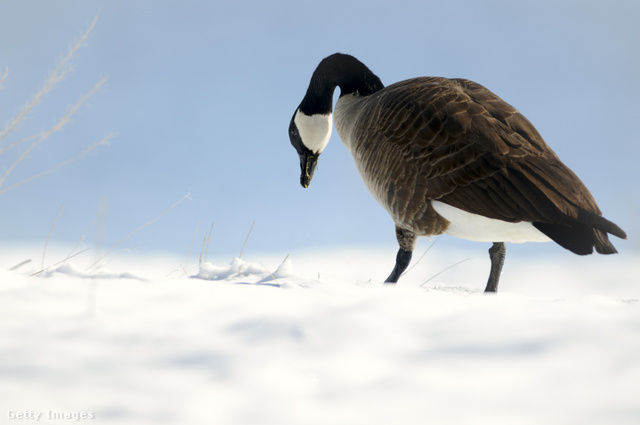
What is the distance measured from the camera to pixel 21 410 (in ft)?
6.53

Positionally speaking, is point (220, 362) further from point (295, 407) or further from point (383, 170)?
point (383, 170)

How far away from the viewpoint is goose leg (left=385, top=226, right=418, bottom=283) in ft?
20.0

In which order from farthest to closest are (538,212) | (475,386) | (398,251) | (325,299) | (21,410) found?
1. (398,251)
2. (538,212)
3. (325,299)
4. (475,386)
5. (21,410)

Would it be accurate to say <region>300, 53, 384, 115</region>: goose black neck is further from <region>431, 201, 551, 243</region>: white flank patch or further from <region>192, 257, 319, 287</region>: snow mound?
<region>192, 257, 319, 287</region>: snow mound

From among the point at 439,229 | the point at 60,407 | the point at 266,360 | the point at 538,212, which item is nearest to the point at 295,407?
the point at 266,360

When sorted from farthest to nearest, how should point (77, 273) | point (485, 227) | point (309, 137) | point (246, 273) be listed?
point (309, 137) → point (485, 227) → point (246, 273) → point (77, 273)

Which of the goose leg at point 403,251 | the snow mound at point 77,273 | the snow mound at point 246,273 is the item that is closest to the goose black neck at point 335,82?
the goose leg at point 403,251

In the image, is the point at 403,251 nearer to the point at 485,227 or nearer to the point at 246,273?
the point at 485,227

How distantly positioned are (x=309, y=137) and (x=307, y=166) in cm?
44

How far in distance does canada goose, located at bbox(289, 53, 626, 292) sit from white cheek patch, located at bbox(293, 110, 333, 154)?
4.42 feet

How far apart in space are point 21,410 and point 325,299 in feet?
5.23

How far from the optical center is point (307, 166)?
807 centimetres

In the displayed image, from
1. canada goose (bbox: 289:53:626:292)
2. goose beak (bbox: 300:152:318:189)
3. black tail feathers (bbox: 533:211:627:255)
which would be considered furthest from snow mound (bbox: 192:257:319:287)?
goose beak (bbox: 300:152:318:189)

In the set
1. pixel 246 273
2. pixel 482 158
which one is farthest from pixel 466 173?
pixel 246 273
